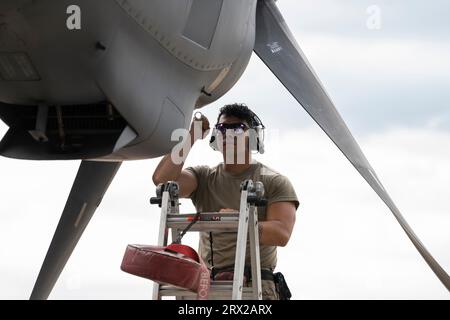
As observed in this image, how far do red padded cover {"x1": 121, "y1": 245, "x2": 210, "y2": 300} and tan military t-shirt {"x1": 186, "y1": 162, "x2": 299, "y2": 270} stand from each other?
3.42 feet

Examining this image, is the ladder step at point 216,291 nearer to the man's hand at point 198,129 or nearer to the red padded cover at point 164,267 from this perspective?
the red padded cover at point 164,267

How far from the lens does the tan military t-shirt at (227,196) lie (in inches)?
263

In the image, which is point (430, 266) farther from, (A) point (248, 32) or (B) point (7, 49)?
(B) point (7, 49)

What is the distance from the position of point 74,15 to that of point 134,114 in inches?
37.9

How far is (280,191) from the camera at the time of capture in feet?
21.9

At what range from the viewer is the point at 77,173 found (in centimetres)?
908

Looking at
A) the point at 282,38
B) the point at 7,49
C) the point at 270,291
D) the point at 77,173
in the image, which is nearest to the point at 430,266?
the point at 270,291

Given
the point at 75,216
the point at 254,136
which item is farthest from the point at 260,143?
the point at 75,216

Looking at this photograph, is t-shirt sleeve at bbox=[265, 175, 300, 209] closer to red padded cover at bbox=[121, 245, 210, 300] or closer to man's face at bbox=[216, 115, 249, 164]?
man's face at bbox=[216, 115, 249, 164]

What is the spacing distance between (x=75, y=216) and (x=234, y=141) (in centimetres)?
291

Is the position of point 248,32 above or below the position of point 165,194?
above

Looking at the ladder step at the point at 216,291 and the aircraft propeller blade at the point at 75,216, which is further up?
the aircraft propeller blade at the point at 75,216

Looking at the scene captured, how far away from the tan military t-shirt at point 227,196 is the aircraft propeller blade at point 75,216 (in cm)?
221

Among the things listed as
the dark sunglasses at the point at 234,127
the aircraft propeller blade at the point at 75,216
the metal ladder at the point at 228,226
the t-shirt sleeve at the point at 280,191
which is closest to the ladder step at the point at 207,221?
the metal ladder at the point at 228,226
